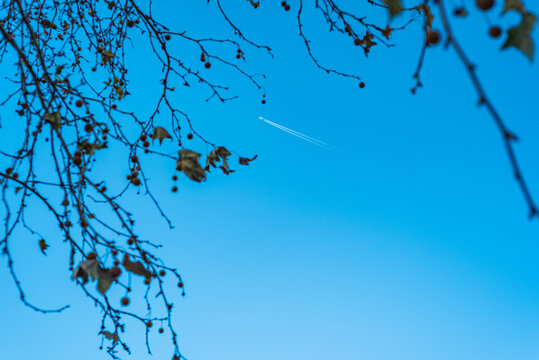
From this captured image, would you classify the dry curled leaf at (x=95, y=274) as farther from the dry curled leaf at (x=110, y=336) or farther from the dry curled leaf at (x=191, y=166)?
the dry curled leaf at (x=110, y=336)

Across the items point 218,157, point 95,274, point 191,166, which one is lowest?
point 95,274

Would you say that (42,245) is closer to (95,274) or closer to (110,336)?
(110,336)

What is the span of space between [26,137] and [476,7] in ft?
4.15

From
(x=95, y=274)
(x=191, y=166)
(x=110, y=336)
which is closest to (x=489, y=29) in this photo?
(x=191, y=166)

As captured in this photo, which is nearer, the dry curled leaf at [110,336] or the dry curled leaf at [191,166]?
the dry curled leaf at [191,166]

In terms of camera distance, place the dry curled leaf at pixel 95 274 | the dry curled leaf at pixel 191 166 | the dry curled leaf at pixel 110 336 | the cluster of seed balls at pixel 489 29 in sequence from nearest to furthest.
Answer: the cluster of seed balls at pixel 489 29, the dry curled leaf at pixel 95 274, the dry curled leaf at pixel 191 166, the dry curled leaf at pixel 110 336

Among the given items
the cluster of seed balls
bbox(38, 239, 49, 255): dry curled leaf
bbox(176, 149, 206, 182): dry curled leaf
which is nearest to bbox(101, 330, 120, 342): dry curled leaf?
bbox(38, 239, 49, 255): dry curled leaf

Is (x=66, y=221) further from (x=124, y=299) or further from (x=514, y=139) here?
(x=514, y=139)

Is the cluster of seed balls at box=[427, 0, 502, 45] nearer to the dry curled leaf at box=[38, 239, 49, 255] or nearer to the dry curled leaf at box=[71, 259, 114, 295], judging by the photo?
the dry curled leaf at box=[71, 259, 114, 295]

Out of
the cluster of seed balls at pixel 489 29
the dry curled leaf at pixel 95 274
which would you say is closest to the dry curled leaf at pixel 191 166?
the dry curled leaf at pixel 95 274

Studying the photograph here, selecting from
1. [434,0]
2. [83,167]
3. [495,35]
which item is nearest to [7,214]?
[83,167]

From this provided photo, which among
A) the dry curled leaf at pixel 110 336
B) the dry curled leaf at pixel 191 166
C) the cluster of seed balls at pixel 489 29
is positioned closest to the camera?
the cluster of seed balls at pixel 489 29

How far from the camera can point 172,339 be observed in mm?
1210

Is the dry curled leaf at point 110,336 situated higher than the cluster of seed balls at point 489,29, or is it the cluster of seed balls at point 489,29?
the cluster of seed balls at point 489,29
